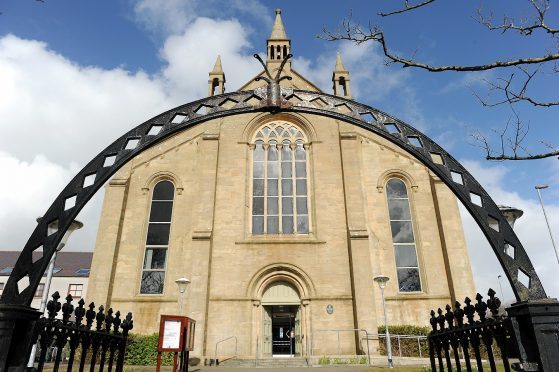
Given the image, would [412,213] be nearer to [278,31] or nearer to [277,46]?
[277,46]

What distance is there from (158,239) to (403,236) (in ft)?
40.5

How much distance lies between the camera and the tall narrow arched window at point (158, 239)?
18703 mm

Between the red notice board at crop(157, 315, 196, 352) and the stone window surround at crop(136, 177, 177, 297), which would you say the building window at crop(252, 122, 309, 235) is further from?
the red notice board at crop(157, 315, 196, 352)

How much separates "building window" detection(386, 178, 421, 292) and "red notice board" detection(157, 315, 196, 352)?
495 inches

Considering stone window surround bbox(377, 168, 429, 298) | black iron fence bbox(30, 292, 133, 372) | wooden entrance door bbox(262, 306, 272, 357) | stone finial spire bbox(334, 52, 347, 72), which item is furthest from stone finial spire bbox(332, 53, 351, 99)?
black iron fence bbox(30, 292, 133, 372)

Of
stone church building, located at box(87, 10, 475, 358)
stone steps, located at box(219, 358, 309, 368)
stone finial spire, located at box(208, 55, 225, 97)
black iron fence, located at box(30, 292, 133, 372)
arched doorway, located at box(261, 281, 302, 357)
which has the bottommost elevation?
stone steps, located at box(219, 358, 309, 368)

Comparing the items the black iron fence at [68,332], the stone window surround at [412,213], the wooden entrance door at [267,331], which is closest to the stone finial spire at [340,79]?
the stone window surround at [412,213]

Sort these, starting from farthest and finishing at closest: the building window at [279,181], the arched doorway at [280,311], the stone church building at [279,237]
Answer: the building window at [279,181] < the arched doorway at [280,311] < the stone church building at [279,237]

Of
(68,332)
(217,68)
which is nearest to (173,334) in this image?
(68,332)

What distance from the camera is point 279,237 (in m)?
18.9

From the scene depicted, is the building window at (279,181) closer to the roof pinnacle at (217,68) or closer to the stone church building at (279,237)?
the stone church building at (279,237)

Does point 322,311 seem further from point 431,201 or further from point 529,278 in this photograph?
point 529,278

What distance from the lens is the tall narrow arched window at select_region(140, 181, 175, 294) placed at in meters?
18.7

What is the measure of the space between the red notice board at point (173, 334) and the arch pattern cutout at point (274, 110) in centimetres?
460
